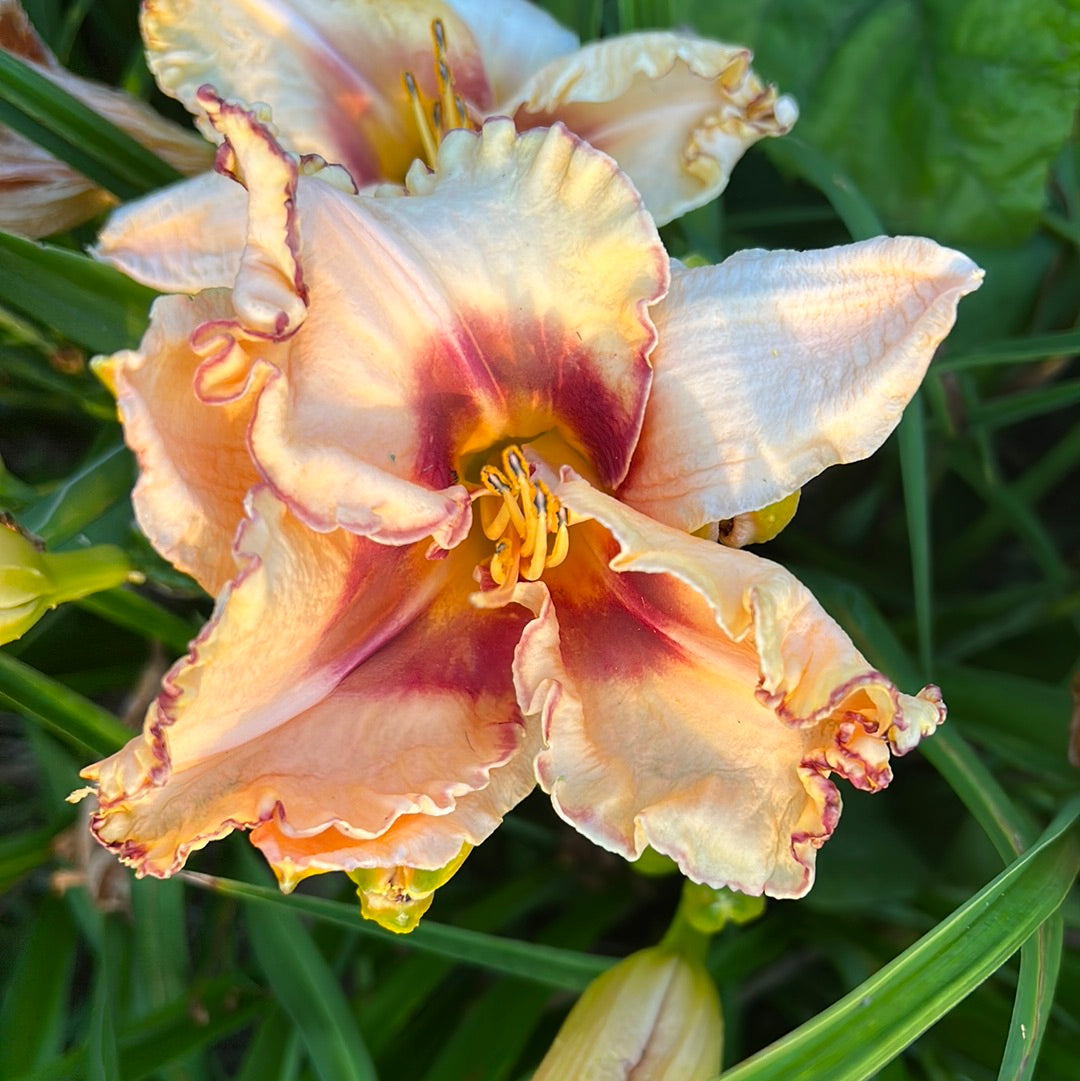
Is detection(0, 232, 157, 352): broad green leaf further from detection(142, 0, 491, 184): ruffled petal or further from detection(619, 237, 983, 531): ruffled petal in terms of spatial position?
detection(619, 237, 983, 531): ruffled petal

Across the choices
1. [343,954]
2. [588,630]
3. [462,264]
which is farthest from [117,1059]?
[462,264]

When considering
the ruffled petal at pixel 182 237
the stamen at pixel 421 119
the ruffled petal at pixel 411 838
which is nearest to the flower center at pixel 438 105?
the stamen at pixel 421 119

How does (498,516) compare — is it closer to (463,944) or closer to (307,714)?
(307,714)

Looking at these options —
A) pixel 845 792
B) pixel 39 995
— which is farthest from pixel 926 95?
pixel 39 995

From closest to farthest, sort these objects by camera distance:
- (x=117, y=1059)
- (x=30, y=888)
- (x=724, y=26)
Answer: (x=117, y=1059) < (x=724, y=26) < (x=30, y=888)

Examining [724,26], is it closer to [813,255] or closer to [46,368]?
[813,255]

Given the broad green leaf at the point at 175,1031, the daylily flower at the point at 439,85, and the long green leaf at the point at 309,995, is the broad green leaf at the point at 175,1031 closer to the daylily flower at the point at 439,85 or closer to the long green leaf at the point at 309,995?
the long green leaf at the point at 309,995
